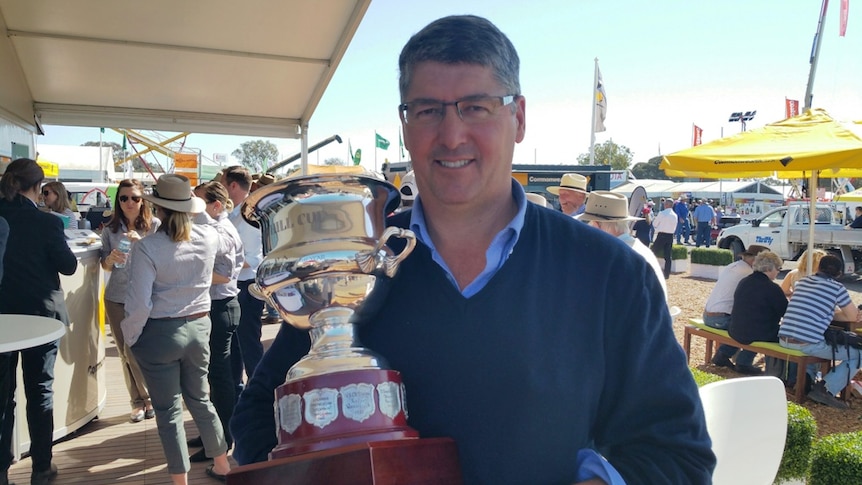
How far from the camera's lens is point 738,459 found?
8.60 feet

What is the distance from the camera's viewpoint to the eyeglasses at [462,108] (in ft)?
3.84

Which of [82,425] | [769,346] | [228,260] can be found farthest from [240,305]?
[769,346]

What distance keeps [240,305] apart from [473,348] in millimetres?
3912

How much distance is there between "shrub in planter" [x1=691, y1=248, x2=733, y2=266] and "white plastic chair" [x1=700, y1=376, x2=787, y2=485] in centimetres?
1287

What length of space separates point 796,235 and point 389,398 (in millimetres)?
17836

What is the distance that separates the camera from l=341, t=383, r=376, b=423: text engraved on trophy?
3.23 ft

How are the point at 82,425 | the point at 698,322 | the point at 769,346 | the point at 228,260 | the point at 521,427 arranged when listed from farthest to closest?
the point at 698,322, the point at 769,346, the point at 82,425, the point at 228,260, the point at 521,427

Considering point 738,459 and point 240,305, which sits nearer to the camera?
point 738,459

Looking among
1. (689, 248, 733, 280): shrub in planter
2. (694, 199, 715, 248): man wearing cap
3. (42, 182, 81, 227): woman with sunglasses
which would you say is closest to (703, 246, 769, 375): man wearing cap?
(42, 182, 81, 227): woman with sunglasses

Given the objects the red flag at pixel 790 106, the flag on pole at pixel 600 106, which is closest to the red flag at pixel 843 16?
the red flag at pixel 790 106

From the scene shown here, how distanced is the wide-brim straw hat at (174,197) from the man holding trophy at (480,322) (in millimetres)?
2326

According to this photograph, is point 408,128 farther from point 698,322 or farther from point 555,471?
point 698,322

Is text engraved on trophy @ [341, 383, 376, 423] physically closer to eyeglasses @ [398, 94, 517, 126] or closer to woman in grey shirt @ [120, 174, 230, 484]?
eyeglasses @ [398, 94, 517, 126]

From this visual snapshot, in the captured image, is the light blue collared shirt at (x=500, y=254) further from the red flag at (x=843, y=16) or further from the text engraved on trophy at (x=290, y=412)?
the red flag at (x=843, y=16)
